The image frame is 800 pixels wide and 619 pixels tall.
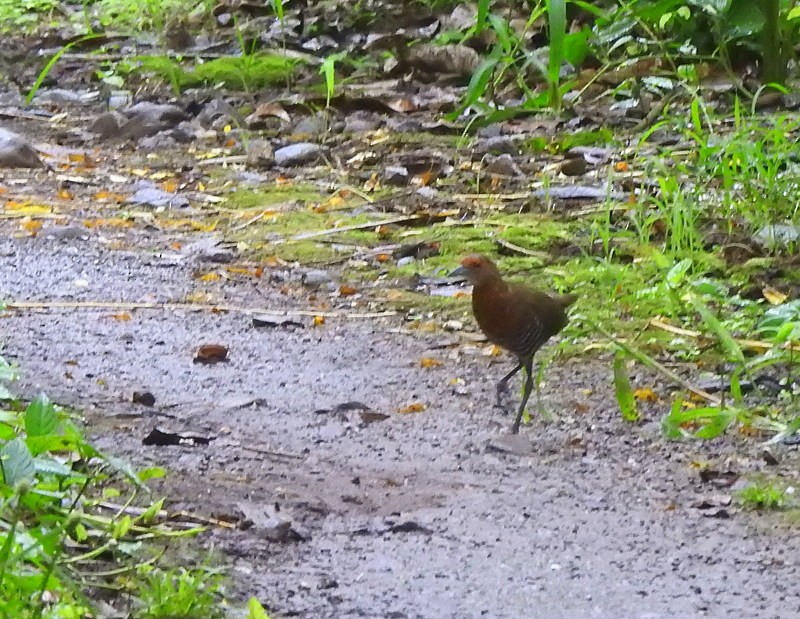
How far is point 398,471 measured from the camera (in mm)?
3037

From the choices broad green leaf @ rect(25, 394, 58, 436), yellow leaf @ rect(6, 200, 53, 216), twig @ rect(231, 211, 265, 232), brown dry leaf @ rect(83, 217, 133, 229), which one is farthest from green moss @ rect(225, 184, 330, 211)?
broad green leaf @ rect(25, 394, 58, 436)

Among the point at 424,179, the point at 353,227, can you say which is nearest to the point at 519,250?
the point at 353,227

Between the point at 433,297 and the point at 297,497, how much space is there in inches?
72.6

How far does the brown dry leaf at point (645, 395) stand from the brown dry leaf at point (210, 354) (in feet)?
3.92

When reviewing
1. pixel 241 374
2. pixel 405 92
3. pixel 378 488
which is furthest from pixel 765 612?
pixel 405 92

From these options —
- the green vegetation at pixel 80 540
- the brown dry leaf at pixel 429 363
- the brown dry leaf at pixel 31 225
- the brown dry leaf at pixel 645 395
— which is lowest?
the brown dry leaf at pixel 31 225

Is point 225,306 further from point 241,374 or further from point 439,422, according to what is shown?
point 439,422

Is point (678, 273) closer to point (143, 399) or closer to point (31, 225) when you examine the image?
point (143, 399)

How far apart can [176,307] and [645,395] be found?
158 centimetres

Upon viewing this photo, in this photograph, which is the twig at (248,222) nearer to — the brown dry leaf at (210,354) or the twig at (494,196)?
the twig at (494,196)

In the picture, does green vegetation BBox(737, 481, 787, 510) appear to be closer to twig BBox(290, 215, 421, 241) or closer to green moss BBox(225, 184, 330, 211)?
twig BBox(290, 215, 421, 241)

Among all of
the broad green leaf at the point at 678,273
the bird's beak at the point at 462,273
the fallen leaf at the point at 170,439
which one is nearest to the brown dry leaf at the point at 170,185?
the broad green leaf at the point at 678,273

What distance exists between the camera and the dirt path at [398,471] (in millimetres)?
2408

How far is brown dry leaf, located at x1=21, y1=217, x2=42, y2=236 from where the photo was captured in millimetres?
5086
